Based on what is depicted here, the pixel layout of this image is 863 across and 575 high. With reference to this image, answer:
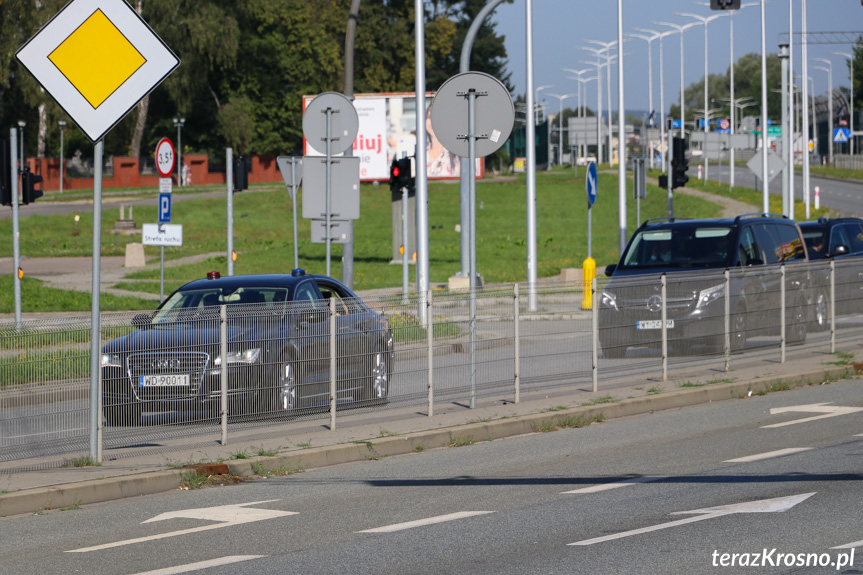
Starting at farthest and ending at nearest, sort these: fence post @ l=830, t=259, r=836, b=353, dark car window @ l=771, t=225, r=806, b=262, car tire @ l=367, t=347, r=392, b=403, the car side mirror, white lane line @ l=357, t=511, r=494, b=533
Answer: the car side mirror < dark car window @ l=771, t=225, r=806, b=262 < fence post @ l=830, t=259, r=836, b=353 < car tire @ l=367, t=347, r=392, b=403 < white lane line @ l=357, t=511, r=494, b=533

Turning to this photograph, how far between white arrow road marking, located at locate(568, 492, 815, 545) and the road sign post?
15.0ft

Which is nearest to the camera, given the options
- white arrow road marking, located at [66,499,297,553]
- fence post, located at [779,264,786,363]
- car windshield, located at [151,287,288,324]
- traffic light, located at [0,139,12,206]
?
white arrow road marking, located at [66,499,297,553]

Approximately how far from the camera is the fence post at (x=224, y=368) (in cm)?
1031

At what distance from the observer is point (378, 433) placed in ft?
35.8

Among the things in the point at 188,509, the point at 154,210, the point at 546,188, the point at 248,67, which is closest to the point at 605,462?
the point at 188,509

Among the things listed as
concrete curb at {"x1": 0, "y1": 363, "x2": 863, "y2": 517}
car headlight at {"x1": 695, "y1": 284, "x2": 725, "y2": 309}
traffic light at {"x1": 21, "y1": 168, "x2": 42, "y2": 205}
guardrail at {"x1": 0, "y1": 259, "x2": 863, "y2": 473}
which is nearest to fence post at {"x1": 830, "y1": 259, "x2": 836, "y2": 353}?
guardrail at {"x1": 0, "y1": 259, "x2": 863, "y2": 473}

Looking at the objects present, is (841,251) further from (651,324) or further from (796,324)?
(651,324)

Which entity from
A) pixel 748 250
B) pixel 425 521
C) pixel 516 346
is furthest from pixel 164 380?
pixel 748 250

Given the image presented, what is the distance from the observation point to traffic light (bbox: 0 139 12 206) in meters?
20.1

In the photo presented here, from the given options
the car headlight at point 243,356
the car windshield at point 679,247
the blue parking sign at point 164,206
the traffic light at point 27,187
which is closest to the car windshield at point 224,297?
the car headlight at point 243,356

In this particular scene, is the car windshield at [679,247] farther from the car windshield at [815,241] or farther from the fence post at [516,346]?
the car windshield at [815,241]

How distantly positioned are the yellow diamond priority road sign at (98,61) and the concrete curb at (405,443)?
2.72m

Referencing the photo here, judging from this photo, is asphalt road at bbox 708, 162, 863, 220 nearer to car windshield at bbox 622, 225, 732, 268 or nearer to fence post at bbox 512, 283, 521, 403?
car windshield at bbox 622, 225, 732, 268

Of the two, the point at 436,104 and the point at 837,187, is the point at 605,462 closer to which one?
the point at 436,104
